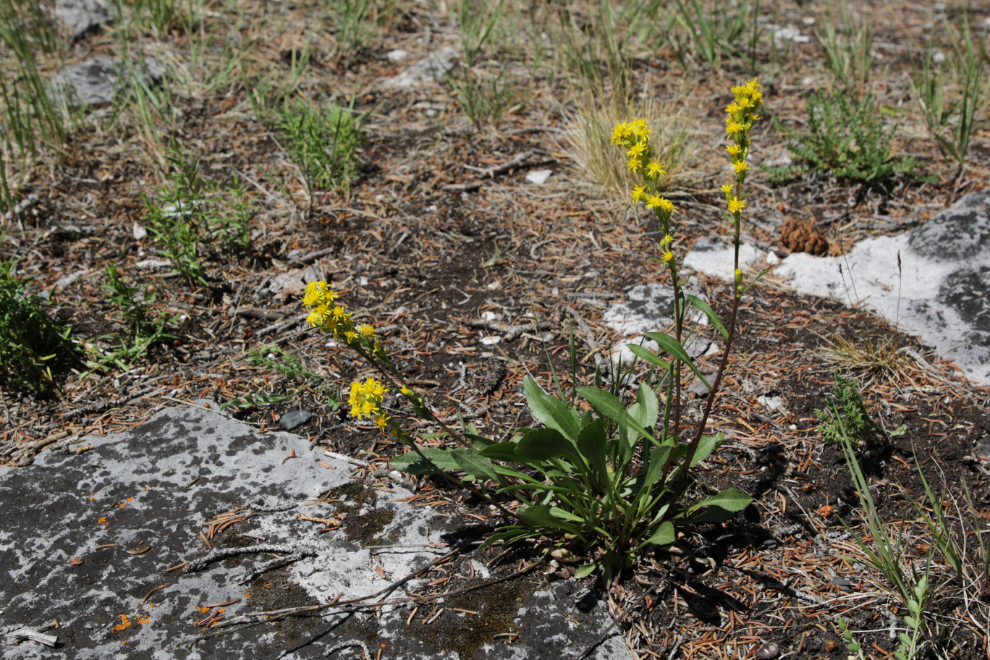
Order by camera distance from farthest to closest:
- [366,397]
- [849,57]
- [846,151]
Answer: [849,57]
[846,151]
[366,397]

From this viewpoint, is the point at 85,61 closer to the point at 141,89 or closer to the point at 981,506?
the point at 141,89

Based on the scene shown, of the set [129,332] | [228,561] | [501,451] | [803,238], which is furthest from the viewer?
[803,238]

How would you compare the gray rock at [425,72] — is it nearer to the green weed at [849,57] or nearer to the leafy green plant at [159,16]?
→ the leafy green plant at [159,16]

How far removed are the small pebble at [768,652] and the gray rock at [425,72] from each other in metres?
3.75

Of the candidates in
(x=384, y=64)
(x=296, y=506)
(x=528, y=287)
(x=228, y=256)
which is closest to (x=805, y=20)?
(x=384, y=64)

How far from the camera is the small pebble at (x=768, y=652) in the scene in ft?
6.01

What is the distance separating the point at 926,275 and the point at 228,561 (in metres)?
2.97

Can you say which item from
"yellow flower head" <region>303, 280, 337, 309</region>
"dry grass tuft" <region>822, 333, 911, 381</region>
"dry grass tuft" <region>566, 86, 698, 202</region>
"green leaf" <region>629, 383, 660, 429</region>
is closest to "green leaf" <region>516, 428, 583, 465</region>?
"green leaf" <region>629, 383, 660, 429</region>

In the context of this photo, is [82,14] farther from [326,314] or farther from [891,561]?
[891,561]

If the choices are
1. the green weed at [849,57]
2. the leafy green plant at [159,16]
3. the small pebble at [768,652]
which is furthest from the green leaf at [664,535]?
the leafy green plant at [159,16]

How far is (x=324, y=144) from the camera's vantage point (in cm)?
376

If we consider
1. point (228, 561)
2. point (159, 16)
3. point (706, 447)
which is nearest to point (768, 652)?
point (706, 447)

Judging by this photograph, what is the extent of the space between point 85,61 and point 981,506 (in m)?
5.61

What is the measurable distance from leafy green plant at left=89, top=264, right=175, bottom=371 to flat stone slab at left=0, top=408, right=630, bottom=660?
0.40m
